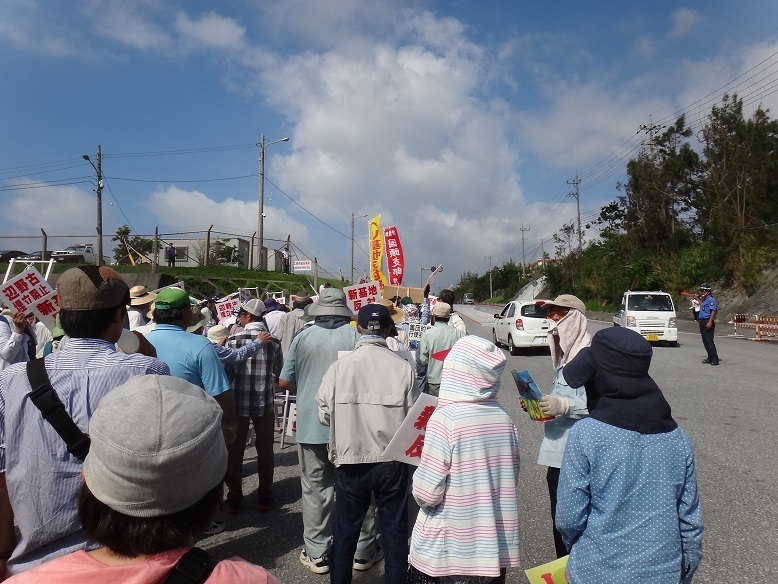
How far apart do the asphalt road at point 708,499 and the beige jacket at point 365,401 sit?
119cm

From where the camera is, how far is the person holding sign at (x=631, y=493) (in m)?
2.36

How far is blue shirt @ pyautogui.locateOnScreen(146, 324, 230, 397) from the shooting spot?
401cm

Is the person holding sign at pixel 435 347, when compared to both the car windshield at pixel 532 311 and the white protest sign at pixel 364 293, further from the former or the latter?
the car windshield at pixel 532 311

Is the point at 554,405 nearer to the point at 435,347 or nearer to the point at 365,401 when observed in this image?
the point at 365,401

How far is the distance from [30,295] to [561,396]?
17.7 ft

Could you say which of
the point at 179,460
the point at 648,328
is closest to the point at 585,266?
the point at 648,328

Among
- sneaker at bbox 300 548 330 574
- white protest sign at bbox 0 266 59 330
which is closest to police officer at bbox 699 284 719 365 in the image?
sneaker at bbox 300 548 330 574

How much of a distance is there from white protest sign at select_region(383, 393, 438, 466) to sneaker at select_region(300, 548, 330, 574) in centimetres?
136

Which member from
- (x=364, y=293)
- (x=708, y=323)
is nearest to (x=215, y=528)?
(x=364, y=293)

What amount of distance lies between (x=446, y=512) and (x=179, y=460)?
6.00 feet

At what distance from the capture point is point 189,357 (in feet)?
13.2

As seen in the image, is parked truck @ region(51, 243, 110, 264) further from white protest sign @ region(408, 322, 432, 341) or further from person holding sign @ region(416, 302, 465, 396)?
person holding sign @ region(416, 302, 465, 396)

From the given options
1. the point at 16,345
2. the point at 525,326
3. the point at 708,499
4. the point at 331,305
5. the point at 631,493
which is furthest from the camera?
the point at 525,326

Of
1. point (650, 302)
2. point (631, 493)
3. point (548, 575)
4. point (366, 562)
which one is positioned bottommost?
point (366, 562)
